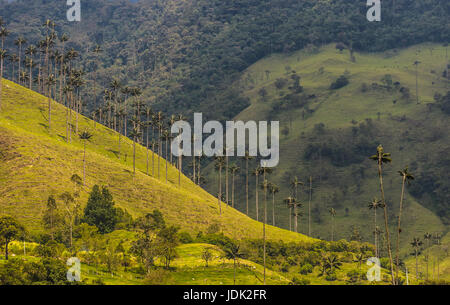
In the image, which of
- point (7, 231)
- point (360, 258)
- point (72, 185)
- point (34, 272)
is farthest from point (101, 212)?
point (360, 258)

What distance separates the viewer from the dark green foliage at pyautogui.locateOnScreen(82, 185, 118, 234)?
6024 inches

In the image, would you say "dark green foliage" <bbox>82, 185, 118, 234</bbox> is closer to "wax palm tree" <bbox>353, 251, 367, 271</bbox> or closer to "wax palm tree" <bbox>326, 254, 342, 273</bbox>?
"wax palm tree" <bbox>326, 254, 342, 273</bbox>

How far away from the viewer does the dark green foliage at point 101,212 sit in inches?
6024

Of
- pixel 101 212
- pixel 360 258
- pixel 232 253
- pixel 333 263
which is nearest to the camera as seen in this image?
pixel 232 253

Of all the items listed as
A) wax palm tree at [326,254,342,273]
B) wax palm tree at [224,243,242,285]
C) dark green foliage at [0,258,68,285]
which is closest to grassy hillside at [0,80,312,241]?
wax palm tree at [224,243,242,285]

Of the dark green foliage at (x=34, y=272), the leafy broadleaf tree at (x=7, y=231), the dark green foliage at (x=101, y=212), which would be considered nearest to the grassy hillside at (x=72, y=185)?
the dark green foliage at (x=101, y=212)

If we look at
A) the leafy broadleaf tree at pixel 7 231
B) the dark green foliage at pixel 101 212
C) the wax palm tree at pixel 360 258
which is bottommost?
the wax palm tree at pixel 360 258

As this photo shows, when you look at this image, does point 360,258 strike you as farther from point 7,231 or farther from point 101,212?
point 7,231

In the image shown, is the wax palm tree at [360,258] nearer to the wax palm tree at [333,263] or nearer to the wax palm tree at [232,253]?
the wax palm tree at [333,263]

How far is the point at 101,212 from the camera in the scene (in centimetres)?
15325
